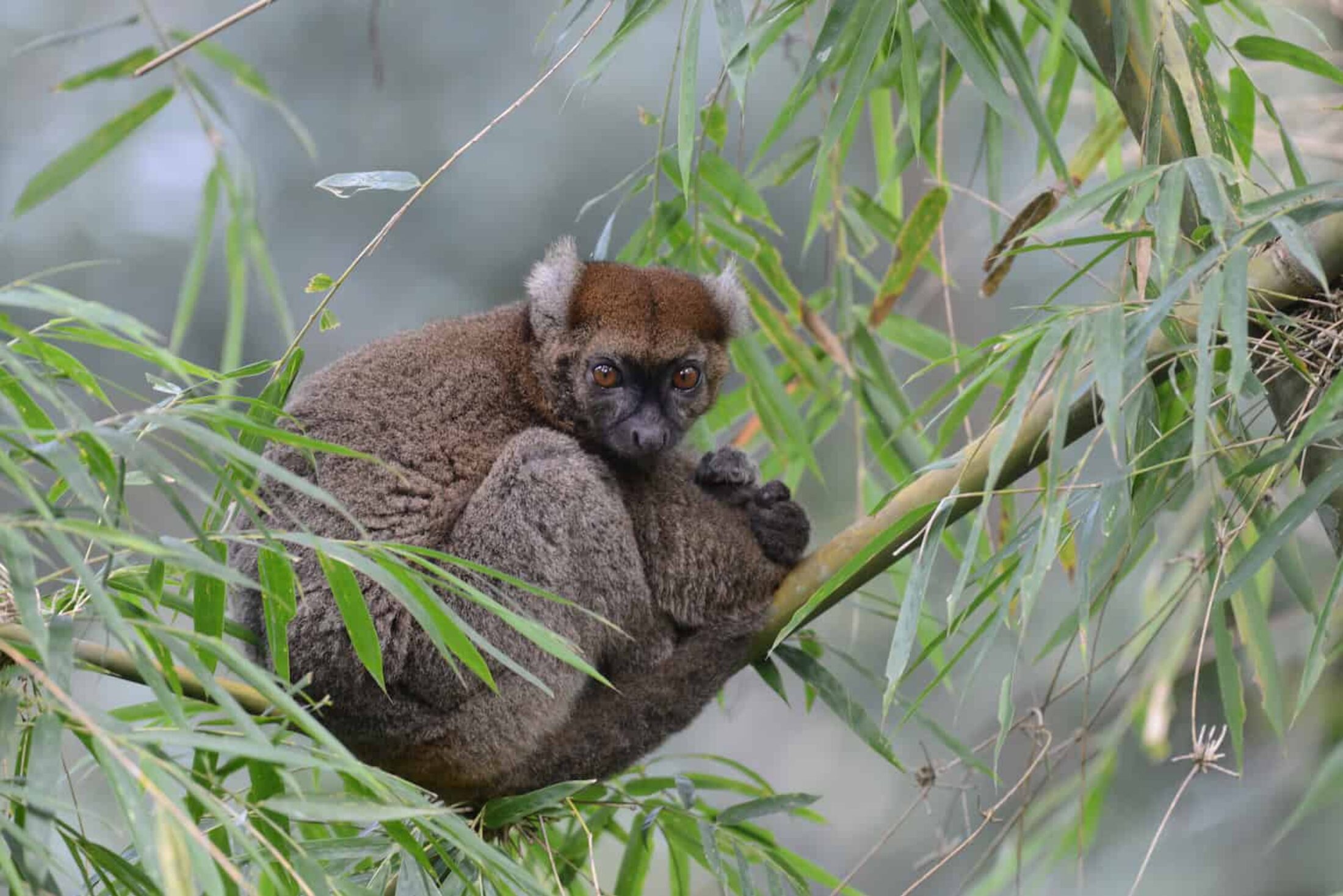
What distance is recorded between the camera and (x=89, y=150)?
11.9 ft

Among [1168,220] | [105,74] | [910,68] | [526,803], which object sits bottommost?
[526,803]

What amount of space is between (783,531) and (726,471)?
0.98 feet

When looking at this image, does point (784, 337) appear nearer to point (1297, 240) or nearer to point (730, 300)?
point (730, 300)

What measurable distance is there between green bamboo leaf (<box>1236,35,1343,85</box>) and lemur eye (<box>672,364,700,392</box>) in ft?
5.53

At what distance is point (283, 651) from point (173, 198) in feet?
25.6

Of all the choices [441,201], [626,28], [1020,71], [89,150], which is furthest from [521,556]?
[441,201]

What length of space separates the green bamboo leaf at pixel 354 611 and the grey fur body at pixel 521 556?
2.01 ft

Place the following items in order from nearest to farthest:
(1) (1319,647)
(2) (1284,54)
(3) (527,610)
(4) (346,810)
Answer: (4) (346,810) < (1) (1319,647) < (2) (1284,54) < (3) (527,610)

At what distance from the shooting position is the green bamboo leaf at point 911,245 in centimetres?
408

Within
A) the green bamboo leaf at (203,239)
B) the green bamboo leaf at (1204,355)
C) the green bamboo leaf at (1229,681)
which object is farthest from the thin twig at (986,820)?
the green bamboo leaf at (203,239)

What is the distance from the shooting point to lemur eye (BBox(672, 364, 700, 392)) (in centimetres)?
400

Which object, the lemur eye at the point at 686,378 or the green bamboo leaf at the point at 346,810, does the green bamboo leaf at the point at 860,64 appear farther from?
the green bamboo leaf at the point at 346,810

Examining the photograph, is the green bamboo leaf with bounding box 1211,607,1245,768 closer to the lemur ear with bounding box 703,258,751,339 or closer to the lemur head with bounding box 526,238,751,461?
the lemur head with bounding box 526,238,751,461

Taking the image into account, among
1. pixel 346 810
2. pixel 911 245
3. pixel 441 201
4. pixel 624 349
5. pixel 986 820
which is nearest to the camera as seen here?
pixel 346 810
